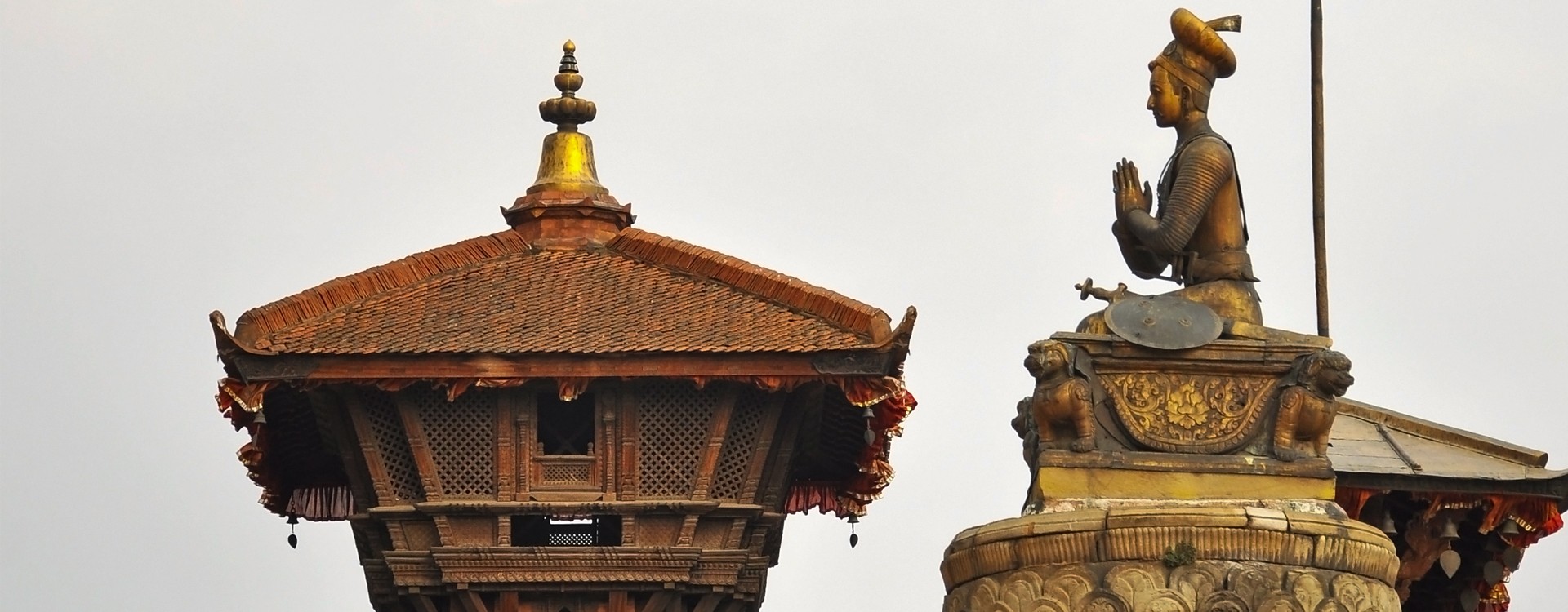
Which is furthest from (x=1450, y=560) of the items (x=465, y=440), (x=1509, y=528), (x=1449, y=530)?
(x=465, y=440)

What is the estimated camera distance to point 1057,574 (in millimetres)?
22797

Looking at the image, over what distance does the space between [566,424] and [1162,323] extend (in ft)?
50.4

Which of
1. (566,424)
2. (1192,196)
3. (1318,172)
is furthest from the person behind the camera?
(566,424)

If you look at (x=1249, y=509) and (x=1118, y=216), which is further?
(x=1118, y=216)

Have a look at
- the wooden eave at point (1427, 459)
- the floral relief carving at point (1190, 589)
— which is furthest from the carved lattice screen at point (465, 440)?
the floral relief carving at point (1190, 589)

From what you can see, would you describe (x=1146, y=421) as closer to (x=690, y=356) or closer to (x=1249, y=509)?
(x=1249, y=509)

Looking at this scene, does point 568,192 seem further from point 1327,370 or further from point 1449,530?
point 1327,370

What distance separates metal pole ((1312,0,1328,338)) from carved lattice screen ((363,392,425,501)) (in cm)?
1254

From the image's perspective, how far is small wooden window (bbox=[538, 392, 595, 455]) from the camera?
38.1m

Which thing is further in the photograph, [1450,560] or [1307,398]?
A: [1450,560]

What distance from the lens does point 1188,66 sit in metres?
24.8

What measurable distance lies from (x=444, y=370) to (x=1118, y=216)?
1368cm

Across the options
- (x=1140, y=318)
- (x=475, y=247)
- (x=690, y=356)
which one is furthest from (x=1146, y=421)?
(x=475, y=247)

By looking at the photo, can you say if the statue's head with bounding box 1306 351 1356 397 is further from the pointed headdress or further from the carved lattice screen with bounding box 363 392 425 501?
the carved lattice screen with bounding box 363 392 425 501
